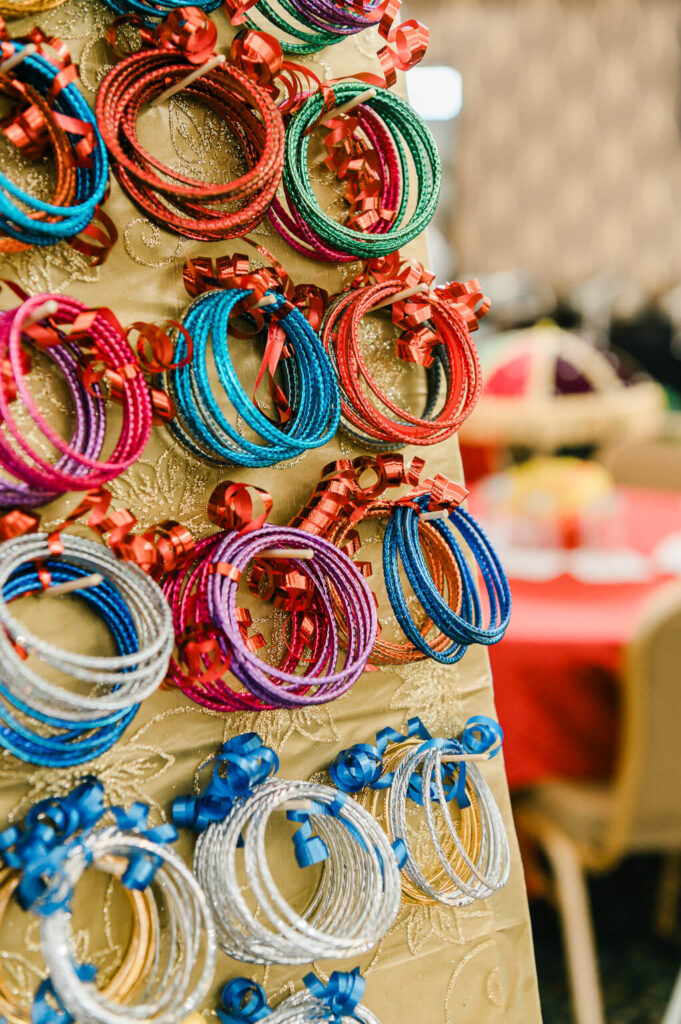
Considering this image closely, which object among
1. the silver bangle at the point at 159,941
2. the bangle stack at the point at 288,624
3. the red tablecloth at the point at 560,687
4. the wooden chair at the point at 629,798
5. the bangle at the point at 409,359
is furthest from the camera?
the red tablecloth at the point at 560,687

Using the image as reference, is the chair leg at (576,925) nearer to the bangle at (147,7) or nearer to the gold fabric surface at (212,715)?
→ the gold fabric surface at (212,715)

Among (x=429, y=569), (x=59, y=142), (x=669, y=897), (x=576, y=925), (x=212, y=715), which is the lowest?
(x=669, y=897)

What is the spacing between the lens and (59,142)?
1.90 feet

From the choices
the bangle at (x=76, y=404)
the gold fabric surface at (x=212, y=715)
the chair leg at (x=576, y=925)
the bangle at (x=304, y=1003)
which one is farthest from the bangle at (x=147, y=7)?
the chair leg at (x=576, y=925)

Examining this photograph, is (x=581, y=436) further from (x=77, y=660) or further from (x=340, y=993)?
(x=77, y=660)

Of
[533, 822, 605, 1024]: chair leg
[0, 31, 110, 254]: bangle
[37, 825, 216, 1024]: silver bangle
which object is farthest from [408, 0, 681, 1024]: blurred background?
[0, 31, 110, 254]: bangle

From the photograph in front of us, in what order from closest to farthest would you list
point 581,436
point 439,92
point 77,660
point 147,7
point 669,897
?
point 77,660, point 147,7, point 669,897, point 581,436, point 439,92

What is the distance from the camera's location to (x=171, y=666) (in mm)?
628

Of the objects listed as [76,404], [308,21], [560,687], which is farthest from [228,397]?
[560,687]

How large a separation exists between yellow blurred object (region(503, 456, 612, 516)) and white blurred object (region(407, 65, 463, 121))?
9.13ft

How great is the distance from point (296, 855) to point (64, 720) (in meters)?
0.22

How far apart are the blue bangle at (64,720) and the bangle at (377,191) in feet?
1.06

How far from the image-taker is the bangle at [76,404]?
0.54 metres

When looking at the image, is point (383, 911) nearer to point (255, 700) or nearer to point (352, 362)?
point (255, 700)
